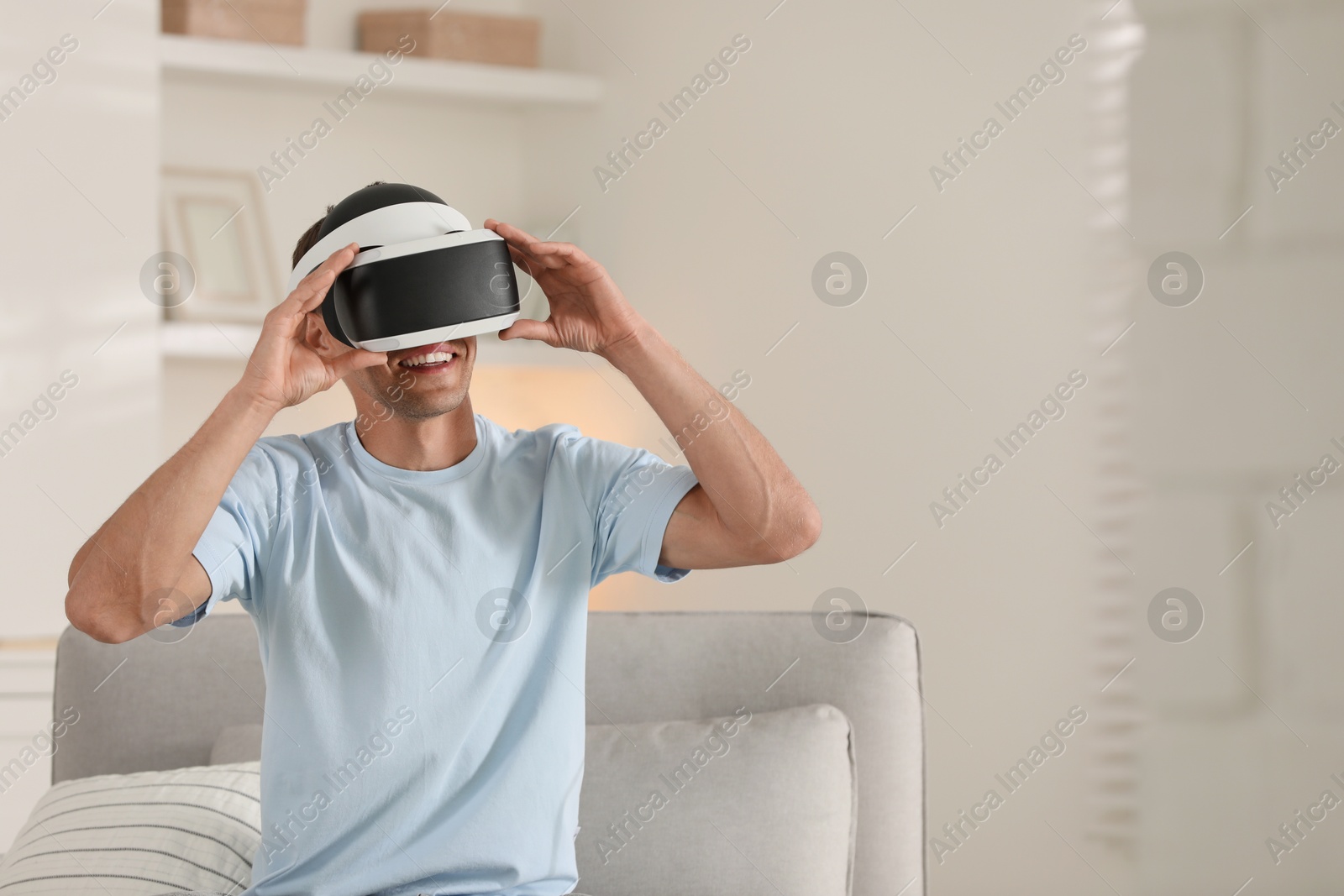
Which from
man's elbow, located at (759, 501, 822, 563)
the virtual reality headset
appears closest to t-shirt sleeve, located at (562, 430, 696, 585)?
man's elbow, located at (759, 501, 822, 563)

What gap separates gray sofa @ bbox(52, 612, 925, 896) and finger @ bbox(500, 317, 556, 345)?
1.91 ft

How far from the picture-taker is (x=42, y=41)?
2742 millimetres

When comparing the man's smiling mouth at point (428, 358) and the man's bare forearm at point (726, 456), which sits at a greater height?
the man's smiling mouth at point (428, 358)

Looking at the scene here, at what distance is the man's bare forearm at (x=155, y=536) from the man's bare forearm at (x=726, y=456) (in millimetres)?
440

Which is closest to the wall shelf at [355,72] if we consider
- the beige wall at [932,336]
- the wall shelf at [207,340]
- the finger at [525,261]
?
the beige wall at [932,336]

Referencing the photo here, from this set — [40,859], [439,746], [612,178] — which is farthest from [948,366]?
[40,859]

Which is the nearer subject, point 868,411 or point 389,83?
point 868,411

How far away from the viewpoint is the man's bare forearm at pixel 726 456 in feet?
4.84

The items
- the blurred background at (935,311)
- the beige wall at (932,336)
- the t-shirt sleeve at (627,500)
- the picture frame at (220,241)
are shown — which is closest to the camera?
the t-shirt sleeve at (627,500)

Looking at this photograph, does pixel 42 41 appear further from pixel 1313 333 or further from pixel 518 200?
pixel 1313 333

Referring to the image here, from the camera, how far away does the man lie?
1.36 meters

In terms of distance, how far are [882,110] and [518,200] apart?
137 centimetres

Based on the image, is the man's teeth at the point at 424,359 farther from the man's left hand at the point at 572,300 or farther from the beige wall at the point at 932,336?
the beige wall at the point at 932,336

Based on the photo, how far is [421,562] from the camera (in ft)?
4.86
